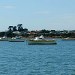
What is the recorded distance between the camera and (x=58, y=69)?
46.1m

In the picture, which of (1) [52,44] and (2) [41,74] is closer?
(2) [41,74]

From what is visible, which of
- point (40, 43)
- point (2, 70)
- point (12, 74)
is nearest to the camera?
point (12, 74)

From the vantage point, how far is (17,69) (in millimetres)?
46000

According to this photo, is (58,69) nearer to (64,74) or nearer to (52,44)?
(64,74)

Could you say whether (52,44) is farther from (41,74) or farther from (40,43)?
(41,74)

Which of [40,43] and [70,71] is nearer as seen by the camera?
[70,71]

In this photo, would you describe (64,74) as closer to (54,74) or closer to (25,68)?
(54,74)

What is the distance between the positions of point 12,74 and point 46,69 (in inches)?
232

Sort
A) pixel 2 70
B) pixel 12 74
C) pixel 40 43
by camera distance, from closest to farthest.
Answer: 1. pixel 12 74
2. pixel 2 70
3. pixel 40 43

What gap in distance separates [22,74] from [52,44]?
10468cm

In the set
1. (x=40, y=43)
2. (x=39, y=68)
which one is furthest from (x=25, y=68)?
(x=40, y=43)

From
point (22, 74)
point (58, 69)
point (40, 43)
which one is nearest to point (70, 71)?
point (58, 69)

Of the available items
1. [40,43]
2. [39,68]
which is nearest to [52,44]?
[40,43]

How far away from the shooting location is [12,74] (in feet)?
136
